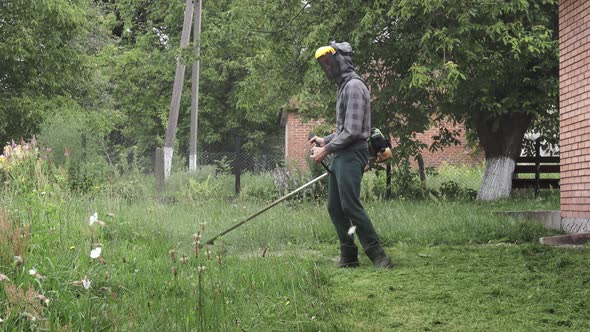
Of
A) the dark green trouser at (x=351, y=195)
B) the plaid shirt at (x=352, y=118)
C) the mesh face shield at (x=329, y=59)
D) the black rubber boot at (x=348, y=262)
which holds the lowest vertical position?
the black rubber boot at (x=348, y=262)

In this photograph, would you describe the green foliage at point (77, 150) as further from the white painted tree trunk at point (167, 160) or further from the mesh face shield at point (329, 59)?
the mesh face shield at point (329, 59)

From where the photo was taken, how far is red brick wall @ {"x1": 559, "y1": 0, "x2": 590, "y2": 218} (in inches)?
328

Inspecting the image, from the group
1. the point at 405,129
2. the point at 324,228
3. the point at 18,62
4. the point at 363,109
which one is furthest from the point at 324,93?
the point at 18,62

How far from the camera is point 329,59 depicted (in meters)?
6.28

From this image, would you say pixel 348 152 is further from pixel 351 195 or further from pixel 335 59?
pixel 335 59

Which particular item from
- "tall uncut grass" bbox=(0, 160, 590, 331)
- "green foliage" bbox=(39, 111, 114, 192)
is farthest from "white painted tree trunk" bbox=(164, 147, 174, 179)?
"tall uncut grass" bbox=(0, 160, 590, 331)

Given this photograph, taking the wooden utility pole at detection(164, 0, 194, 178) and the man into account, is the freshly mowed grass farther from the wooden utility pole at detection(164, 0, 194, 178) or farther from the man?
the wooden utility pole at detection(164, 0, 194, 178)

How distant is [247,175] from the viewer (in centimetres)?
2030

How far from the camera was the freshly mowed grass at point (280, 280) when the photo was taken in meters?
3.87

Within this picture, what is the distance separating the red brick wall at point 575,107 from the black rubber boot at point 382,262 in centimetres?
335

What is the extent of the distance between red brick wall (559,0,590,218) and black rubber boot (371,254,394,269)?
11.0 ft

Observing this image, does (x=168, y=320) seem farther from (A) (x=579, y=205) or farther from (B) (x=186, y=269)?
(A) (x=579, y=205)

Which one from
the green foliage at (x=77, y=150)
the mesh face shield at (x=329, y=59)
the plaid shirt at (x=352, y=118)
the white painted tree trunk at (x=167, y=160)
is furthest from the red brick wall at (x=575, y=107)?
the white painted tree trunk at (x=167, y=160)

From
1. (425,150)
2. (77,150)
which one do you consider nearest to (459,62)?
(77,150)
